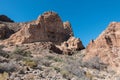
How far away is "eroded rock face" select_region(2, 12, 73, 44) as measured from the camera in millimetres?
35203

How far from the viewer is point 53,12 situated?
4116 cm

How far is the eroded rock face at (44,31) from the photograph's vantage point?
115ft

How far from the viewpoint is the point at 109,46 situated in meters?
22.4

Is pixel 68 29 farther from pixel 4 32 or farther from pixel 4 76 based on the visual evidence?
pixel 4 76

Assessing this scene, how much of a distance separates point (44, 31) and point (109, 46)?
16.4 metres

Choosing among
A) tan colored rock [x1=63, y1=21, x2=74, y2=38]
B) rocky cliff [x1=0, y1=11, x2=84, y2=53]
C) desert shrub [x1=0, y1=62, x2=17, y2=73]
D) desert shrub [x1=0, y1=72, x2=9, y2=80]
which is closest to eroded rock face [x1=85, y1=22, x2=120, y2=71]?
desert shrub [x1=0, y1=62, x2=17, y2=73]

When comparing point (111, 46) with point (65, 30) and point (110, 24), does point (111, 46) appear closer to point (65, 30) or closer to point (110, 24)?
point (110, 24)

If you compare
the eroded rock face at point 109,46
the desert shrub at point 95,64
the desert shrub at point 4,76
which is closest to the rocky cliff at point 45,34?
the eroded rock face at point 109,46

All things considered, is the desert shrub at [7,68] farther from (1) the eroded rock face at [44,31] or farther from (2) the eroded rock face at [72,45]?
(1) the eroded rock face at [44,31]

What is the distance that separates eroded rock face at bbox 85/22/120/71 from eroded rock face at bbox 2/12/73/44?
1153 centimetres

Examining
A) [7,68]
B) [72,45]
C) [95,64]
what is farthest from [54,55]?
[7,68]

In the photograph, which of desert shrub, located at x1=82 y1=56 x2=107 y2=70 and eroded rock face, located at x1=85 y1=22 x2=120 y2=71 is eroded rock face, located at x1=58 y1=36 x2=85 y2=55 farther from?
desert shrub, located at x1=82 y1=56 x2=107 y2=70

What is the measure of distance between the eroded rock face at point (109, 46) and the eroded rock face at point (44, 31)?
454 inches

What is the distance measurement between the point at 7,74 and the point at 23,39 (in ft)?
76.1
